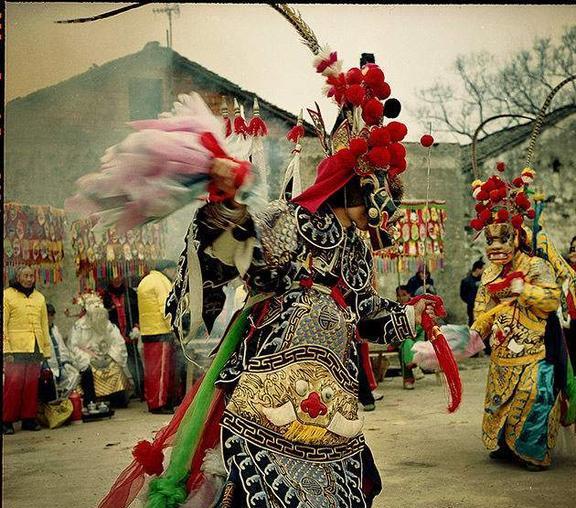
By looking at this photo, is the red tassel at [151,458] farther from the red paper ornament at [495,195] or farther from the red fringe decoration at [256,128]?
the red paper ornament at [495,195]

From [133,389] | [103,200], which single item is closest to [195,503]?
[103,200]

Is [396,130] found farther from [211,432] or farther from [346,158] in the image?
[211,432]

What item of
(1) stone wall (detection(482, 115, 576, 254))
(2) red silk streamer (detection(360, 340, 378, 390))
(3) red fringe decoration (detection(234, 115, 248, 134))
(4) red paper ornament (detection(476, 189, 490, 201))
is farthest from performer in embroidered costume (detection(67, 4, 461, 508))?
(1) stone wall (detection(482, 115, 576, 254))

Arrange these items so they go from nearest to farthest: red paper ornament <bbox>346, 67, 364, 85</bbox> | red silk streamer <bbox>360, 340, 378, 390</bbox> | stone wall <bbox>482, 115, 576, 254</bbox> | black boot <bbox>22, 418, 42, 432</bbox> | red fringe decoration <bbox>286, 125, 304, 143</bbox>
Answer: red paper ornament <bbox>346, 67, 364, 85</bbox> → red fringe decoration <bbox>286, 125, 304, 143</bbox> → red silk streamer <bbox>360, 340, 378, 390</bbox> → black boot <bbox>22, 418, 42, 432</bbox> → stone wall <bbox>482, 115, 576, 254</bbox>

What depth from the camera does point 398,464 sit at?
674cm

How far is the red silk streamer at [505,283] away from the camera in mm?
6320

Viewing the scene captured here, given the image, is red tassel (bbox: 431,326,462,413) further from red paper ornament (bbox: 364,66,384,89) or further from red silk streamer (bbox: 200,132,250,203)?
red silk streamer (bbox: 200,132,250,203)

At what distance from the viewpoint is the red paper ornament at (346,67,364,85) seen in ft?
11.2

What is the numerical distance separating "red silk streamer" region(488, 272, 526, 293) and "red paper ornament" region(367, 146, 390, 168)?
3.23m

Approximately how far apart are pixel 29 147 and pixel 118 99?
4.18 feet

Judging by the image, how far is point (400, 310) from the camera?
354 centimetres

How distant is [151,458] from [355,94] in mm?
1526

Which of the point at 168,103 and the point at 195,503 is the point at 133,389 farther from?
the point at 195,503

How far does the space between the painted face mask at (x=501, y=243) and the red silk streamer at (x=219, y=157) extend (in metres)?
4.05
